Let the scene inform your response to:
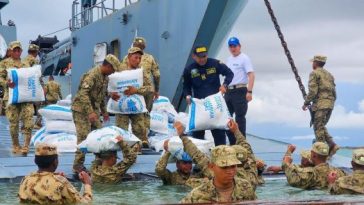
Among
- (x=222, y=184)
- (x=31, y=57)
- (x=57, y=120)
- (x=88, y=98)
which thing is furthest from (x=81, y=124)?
(x=222, y=184)

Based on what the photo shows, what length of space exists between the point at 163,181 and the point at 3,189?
1.77 m

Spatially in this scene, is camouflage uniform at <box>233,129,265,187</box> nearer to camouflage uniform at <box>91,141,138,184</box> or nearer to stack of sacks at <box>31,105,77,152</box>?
camouflage uniform at <box>91,141,138,184</box>

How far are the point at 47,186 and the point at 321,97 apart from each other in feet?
19.4

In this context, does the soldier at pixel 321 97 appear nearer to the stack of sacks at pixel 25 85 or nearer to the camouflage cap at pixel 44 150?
the stack of sacks at pixel 25 85

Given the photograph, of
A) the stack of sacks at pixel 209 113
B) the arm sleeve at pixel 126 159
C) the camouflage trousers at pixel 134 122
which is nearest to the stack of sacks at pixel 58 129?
the camouflage trousers at pixel 134 122

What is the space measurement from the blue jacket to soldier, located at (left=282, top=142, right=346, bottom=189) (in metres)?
1.70

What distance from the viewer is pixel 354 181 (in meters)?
6.23

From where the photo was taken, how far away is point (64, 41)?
25328 mm

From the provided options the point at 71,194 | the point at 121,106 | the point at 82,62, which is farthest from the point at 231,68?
the point at 82,62

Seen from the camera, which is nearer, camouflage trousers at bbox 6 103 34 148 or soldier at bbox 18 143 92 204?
soldier at bbox 18 143 92 204

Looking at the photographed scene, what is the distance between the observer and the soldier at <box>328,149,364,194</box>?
6.16 m

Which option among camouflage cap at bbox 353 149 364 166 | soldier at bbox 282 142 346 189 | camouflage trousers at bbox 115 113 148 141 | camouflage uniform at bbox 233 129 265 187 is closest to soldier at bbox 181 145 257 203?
camouflage uniform at bbox 233 129 265 187

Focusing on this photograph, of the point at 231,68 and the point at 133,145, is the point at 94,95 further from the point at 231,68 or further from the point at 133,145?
the point at 231,68

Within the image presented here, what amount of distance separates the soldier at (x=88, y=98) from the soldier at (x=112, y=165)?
343 mm
